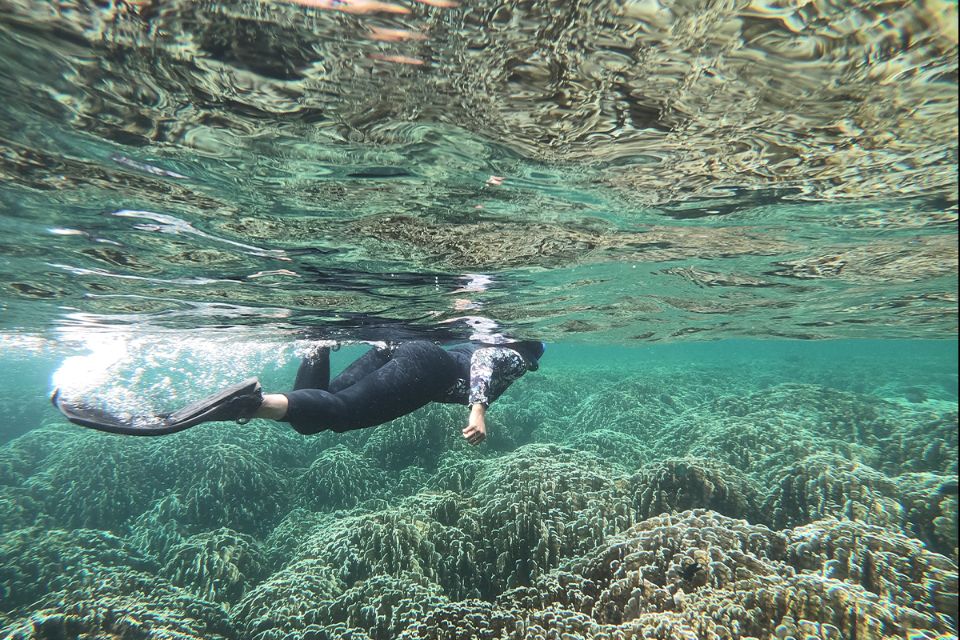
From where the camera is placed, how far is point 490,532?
808 cm

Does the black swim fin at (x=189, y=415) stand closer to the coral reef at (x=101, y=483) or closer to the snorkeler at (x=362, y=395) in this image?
the snorkeler at (x=362, y=395)

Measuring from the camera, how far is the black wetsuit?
4.86 m

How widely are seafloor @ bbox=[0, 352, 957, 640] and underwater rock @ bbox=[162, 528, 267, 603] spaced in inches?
1.7

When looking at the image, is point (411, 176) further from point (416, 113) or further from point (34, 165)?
point (34, 165)

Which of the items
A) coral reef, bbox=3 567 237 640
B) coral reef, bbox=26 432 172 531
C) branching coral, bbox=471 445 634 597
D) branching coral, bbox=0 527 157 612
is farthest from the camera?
coral reef, bbox=26 432 172 531

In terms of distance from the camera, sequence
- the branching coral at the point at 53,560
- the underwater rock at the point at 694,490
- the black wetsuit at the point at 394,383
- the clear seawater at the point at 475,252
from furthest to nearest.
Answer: the underwater rock at the point at 694,490, the branching coral at the point at 53,560, the black wetsuit at the point at 394,383, the clear seawater at the point at 475,252

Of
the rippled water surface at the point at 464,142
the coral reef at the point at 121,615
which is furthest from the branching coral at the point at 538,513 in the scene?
the rippled water surface at the point at 464,142

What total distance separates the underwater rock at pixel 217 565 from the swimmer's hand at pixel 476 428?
7.45 meters

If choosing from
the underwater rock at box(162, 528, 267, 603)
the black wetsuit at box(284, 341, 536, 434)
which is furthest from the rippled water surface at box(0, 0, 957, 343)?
the underwater rock at box(162, 528, 267, 603)

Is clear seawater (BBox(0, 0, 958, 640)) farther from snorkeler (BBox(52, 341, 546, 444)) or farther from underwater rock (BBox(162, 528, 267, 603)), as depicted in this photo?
snorkeler (BBox(52, 341, 546, 444))

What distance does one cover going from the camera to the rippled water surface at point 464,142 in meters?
3.20

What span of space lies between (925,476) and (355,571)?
489 inches

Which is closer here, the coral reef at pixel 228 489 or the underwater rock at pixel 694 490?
the underwater rock at pixel 694 490

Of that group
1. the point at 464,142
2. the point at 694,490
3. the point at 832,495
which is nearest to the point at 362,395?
the point at 464,142
